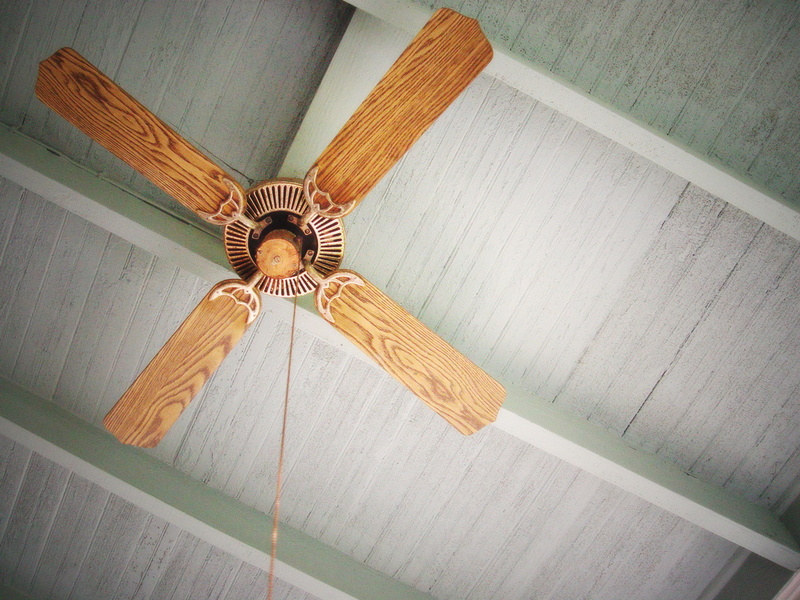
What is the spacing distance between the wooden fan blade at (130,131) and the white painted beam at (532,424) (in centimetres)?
51

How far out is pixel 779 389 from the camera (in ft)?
7.46

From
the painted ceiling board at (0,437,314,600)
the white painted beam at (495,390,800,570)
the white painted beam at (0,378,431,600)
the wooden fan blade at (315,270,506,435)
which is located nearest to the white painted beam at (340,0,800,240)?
the wooden fan blade at (315,270,506,435)

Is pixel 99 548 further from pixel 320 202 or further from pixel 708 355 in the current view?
pixel 708 355

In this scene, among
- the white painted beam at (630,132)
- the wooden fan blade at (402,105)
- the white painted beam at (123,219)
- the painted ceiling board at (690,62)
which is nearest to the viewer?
the wooden fan blade at (402,105)

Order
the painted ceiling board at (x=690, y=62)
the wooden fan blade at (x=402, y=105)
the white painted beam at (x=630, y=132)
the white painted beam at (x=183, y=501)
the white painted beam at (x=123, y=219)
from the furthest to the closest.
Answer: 1. the white painted beam at (x=183, y=501)
2. the white painted beam at (x=123, y=219)
3. the painted ceiling board at (x=690, y=62)
4. the white painted beam at (x=630, y=132)
5. the wooden fan blade at (x=402, y=105)

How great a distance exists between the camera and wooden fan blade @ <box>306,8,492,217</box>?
138 cm

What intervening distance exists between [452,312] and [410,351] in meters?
0.71

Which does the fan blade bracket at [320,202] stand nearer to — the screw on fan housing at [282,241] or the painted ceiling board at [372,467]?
the screw on fan housing at [282,241]

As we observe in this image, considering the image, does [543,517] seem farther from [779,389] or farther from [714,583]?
[779,389]

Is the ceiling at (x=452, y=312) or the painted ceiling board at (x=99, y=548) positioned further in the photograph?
the painted ceiling board at (x=99, y=548)

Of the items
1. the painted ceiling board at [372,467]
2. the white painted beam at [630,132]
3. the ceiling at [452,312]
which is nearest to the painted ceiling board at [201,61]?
the ceiling at [452,312]

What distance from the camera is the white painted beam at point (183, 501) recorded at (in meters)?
2.38

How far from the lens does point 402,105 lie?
1.45 metres

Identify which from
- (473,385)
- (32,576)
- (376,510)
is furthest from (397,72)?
(32,576)
